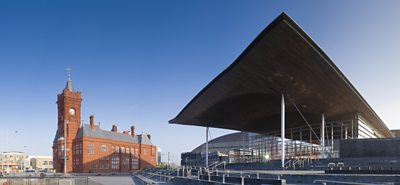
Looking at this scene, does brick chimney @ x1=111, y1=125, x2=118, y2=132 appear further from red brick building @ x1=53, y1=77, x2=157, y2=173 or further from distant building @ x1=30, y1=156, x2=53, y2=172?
distant building @ x1=30, y1=156, x2=53, y2=172

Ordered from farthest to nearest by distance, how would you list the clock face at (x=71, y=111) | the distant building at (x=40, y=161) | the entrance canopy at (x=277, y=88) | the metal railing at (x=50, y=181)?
the distant building at (x=40, y=161)
the clock face at (x=71, y=111)
the metal railing at (x=50, y=181)
the entrance canopy at (x=277, y=88)

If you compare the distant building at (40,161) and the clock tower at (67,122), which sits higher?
the clock tower at (67,122)

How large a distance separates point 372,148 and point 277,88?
977cm

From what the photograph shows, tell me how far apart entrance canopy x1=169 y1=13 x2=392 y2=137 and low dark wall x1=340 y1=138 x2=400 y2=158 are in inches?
234

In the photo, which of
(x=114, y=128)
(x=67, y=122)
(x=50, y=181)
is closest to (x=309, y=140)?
(x=50, y=181)

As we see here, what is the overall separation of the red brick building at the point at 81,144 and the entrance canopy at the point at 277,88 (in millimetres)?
37722

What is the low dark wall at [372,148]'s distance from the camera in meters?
25.9

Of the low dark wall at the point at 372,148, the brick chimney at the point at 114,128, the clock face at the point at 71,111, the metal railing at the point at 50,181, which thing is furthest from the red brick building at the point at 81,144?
the low dark wall at the point at 372,148

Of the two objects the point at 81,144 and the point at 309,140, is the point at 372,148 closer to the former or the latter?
the point at 309,140

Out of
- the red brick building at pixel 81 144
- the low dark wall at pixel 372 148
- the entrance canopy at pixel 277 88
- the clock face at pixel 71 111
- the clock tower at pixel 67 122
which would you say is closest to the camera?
the entrance canopy at pixel 277 88

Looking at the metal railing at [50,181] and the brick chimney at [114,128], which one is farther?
the brick chimney at [114,128]

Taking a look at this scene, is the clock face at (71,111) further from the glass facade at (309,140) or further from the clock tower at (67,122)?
the glass facade at (309,140)

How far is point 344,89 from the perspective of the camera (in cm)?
3253

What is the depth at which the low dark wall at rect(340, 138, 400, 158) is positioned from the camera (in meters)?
25.9
